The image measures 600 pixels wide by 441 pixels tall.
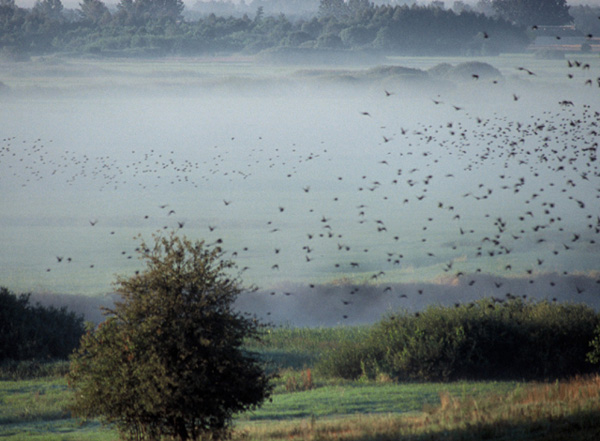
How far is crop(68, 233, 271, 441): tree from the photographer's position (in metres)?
16.2

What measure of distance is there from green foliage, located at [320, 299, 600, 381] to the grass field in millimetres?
1837

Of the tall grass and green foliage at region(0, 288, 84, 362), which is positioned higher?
the tall grass

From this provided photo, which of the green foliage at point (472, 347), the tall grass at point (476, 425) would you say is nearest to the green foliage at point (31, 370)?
the green foliage at point (472, 347)

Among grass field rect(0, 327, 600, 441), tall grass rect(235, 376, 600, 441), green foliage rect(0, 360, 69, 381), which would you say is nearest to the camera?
tall grass rect(235, 376, 600, 441)

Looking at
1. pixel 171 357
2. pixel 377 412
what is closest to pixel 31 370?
pixel 377 412

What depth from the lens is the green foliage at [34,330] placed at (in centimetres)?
3991

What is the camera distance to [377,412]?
74.4 ft

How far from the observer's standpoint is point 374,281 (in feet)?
233

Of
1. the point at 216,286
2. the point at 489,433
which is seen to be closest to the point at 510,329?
the point at 489,433

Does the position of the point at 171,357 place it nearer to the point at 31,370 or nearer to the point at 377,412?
the point at 377,412

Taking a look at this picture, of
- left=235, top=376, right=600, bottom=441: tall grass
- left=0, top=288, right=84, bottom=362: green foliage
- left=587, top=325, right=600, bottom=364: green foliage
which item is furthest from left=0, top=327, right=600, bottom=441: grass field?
left=0, top=288, right=84, bottom=362: green foliage

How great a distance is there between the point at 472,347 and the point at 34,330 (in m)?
24.1

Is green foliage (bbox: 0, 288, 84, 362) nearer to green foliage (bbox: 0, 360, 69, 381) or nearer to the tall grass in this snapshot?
green foliage (bbox: 0, 360, 69, 381)

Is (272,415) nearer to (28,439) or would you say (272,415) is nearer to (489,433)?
(28,439)
